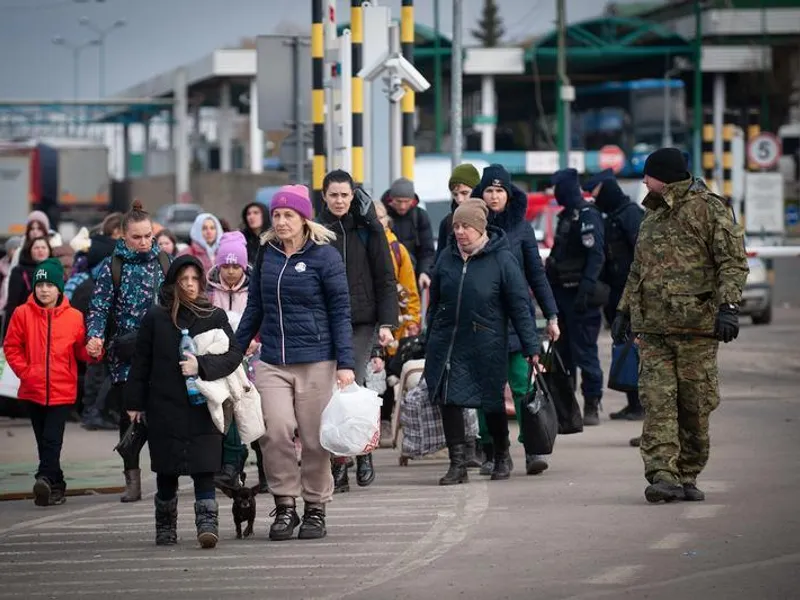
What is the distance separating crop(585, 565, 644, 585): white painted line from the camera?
8.22 m

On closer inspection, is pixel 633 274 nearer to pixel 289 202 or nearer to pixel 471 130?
pixel 289 202

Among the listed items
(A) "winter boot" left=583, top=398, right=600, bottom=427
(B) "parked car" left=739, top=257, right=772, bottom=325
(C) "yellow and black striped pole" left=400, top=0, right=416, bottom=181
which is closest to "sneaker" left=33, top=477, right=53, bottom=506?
(A) "winter boot" left=583, top=398, right=600, bottom=427

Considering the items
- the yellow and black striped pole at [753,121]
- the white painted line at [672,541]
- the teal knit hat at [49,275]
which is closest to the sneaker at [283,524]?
the white painted line at [672,541]

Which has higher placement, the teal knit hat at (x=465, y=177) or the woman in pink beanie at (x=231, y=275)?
the teal knit hat at (x=465, y=177)

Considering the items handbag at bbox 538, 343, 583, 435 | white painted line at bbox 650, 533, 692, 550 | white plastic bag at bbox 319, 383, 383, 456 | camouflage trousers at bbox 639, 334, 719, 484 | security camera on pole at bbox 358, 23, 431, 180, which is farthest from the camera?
security camera on pole at bbox 358, 23, 431, 180

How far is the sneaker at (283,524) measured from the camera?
9938mm

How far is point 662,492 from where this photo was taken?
1072 cm

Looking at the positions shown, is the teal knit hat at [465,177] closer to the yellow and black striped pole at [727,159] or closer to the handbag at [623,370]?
the handbag at [623,370]

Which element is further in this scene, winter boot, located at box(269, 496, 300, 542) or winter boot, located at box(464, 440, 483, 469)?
winter boot, located at box(464, 440, 483, 469)

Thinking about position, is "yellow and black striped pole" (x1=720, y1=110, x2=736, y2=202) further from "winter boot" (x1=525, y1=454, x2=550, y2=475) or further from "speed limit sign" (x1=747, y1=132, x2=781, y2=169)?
"winter boot" (x1=525, y1=454, x2=550, y2=475)

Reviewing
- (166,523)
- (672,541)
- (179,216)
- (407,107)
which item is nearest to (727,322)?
(672,541)

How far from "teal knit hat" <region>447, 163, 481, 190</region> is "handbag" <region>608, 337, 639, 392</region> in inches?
57.6

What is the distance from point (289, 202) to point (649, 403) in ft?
7.67

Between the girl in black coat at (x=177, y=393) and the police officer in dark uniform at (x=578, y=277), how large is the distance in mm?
6041
